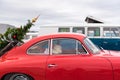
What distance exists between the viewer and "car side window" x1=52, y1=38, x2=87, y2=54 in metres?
6.23

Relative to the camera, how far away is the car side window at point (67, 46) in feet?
20.4

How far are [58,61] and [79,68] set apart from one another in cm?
43

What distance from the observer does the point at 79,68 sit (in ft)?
19.4

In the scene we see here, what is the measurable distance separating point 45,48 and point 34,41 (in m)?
0.29

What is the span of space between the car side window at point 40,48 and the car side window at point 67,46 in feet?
0.47

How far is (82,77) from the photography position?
5.89 metres

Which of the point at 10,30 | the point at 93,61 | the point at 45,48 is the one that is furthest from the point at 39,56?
the point at 10,30

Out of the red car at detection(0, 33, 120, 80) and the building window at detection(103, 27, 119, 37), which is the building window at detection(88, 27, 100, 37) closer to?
the building window at detection(103, 27, 119, 37)

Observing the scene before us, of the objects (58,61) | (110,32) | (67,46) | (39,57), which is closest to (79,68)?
(58,61)

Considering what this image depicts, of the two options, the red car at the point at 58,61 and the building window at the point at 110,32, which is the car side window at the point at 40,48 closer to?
the red car at the point at 58,61

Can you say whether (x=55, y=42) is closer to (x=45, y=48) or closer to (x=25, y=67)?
(x=45, y=48)

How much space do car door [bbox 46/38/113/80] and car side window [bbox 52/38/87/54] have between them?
0.09m

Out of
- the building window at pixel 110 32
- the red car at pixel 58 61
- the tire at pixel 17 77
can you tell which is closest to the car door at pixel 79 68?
the red car at pixel 58 61

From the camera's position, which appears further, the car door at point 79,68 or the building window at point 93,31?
the building window at point 93,31
